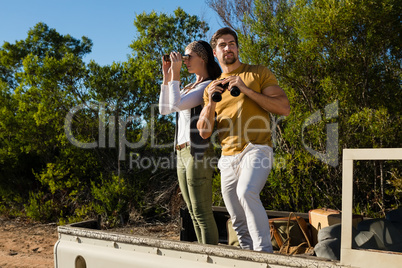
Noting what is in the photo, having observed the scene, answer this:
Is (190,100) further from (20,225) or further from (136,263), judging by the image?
(20,225)

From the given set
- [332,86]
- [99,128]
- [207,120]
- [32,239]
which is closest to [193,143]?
[207,120]

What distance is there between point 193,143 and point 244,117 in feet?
1.34

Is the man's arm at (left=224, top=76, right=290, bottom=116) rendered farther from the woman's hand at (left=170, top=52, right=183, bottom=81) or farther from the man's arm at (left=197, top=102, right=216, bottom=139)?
the woman's hand at (left=170, top=52, right=183, bottom=81)

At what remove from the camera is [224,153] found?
261 cm

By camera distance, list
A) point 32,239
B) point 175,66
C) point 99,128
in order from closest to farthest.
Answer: point 175,66 < point 32,239 < point 99,128

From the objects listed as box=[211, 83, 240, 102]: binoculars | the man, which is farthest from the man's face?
box=[211, 83, 240, 102]: binoculars

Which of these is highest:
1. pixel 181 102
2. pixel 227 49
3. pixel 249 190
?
pixel 227 49

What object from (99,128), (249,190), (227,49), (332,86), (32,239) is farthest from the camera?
(99,128)

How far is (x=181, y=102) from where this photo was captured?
277 centimetres

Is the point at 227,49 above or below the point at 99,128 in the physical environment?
above

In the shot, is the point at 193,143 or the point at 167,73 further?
the point at 167,73

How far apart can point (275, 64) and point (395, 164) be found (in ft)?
6.89

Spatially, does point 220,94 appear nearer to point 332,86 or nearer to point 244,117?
point 244,117

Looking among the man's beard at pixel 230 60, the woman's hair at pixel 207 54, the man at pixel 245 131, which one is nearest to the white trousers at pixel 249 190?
the man at pixel 245 131
